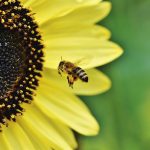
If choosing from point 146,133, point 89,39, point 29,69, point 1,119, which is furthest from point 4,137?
point 146,133

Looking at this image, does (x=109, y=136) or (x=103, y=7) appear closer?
(x=103, y=7)

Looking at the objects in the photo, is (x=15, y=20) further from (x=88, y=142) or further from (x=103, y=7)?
(x=88, y=142)

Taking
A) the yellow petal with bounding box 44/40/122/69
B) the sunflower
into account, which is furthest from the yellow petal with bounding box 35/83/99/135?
the yellow petal with bounding box 44/40/122/69

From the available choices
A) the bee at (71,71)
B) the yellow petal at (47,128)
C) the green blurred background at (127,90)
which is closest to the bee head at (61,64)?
the bee at (71,71)

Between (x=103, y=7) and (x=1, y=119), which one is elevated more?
(x=103, y=7)

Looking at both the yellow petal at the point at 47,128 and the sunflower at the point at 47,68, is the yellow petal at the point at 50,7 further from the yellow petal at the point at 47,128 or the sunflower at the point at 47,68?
the yellow petal at the point at 47,128

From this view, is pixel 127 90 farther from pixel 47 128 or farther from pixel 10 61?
pixel 10 61

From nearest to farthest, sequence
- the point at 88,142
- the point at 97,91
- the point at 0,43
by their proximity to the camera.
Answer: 1. the point at 0,43
2. the point at 97,91
3. the point at 88,142
